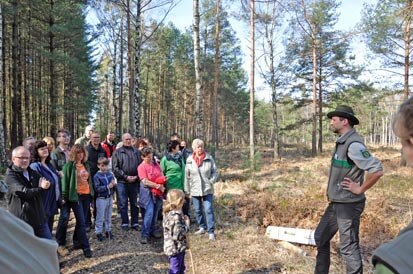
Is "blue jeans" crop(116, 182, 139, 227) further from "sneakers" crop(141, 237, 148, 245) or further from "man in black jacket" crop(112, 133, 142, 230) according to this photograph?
"sneakers" crop(141, 237, 148, 245)

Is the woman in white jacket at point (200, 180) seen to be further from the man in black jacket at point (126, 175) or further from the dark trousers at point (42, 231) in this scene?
the dark trousers at point (42, 231)

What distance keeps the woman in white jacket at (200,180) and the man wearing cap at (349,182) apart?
2.93 metres

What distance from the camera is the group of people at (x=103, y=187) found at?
4387 mm

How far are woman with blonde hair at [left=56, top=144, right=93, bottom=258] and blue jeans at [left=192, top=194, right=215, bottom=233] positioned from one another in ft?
6.88

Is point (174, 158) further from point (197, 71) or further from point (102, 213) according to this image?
point (197, 71)

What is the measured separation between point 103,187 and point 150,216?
1.00 m

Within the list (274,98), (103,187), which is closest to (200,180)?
(103,187)

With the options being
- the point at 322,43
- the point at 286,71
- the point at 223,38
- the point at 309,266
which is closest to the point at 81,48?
the point at 223,38

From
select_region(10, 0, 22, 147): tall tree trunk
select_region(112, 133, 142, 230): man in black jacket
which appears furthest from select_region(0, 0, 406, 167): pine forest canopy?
select_region(112, 133, 142, 230): man in black jacket

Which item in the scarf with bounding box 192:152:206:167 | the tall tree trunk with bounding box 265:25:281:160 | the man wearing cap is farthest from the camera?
the tall tree trunk with bounding box 265:25:281:160

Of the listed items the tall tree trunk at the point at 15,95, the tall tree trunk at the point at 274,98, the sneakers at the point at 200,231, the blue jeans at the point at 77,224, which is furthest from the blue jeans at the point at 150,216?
the tall tree trunk at the point at 274,98

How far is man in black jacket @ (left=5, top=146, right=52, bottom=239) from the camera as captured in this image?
4246mm

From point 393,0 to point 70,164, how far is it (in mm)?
16064

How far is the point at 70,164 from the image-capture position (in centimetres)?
557
